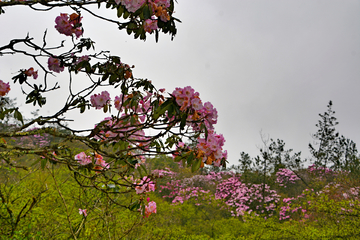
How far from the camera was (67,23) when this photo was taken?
1829 millimetres

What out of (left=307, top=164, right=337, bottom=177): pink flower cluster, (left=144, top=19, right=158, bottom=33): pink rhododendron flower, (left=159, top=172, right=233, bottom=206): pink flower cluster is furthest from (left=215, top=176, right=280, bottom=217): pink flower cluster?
(left=144, top=19, right=158, bottom=33): pink rhododendron flower

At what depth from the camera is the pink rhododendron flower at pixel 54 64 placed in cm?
186

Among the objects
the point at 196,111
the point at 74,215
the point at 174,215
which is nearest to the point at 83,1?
the point at 196,111

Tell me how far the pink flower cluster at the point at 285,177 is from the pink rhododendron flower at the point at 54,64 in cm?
979

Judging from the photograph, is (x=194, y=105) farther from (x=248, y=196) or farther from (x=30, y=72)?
(x=248, y=196)

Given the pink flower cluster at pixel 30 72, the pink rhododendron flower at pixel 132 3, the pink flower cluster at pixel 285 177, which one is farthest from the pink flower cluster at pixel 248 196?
the pink rhododendron flower at pixel 132 3

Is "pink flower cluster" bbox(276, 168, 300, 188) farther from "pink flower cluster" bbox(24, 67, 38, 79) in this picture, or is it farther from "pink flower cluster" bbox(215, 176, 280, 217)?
"pink flower cluster" bbox(24, 67, 38, 79)

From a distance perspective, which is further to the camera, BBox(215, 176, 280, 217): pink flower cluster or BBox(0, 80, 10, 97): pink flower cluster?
BBox(215, 176, 280, 217): pink flower cluster

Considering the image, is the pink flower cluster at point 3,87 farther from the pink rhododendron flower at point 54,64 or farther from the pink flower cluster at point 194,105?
the pink flower cluster at point 194,105

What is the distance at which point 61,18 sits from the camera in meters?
1.81

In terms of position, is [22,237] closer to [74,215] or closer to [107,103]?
[74,215]

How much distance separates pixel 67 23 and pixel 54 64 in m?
0.33

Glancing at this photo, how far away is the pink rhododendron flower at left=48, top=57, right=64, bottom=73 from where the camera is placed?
1862 mm

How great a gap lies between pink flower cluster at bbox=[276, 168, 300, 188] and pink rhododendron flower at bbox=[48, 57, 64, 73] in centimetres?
979
